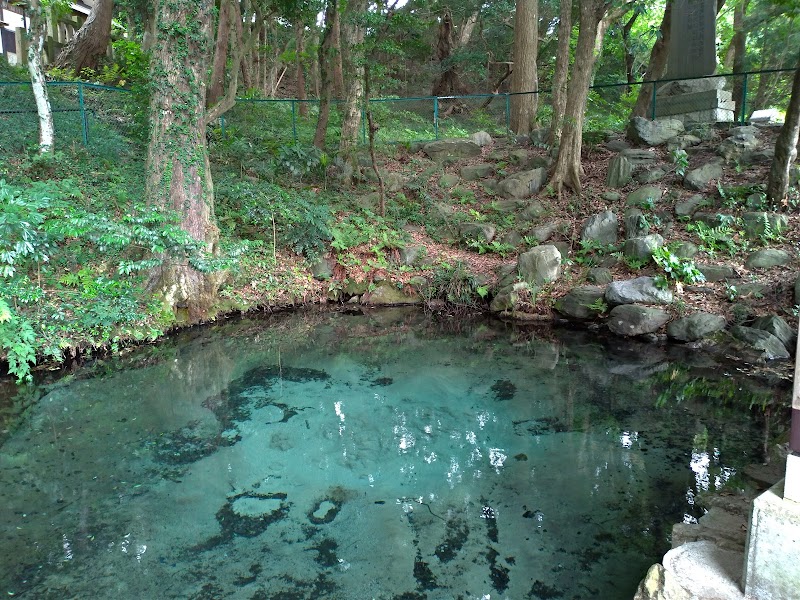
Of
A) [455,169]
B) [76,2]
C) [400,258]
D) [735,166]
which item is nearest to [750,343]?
[735,166]

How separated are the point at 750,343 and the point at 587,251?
11.0ft

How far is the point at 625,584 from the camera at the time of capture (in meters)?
3.59

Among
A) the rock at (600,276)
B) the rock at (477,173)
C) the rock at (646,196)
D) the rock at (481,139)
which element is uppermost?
the rock at (481,139)

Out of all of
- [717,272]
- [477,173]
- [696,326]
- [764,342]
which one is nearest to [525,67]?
[477,173]

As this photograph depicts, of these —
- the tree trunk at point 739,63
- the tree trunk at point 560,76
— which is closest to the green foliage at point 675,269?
the tree trunk at point 560,76

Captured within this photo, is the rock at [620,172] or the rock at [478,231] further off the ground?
the rock at [620,172]

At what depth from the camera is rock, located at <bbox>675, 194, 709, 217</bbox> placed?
1037 cm

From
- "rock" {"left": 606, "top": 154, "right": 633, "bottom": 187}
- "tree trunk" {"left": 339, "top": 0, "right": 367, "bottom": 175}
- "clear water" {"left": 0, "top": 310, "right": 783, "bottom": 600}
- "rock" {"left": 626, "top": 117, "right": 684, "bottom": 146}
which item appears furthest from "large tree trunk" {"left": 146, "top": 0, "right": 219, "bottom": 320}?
"rock" {"left": 626, "top": 117, "right": 684, "bottom": 146}

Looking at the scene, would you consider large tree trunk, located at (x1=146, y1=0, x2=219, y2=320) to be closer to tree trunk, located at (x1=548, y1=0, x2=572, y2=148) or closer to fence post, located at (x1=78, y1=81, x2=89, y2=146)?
fence post, located at (x1=78, y1=81, x2=89, y2=146)

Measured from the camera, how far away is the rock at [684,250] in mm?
9328

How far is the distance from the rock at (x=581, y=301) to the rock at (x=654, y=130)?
4959mm

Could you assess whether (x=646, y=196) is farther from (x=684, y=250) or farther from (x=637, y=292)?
(x=637, y=292)

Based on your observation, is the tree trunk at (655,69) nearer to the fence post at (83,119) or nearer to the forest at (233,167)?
the forest at (233,167)

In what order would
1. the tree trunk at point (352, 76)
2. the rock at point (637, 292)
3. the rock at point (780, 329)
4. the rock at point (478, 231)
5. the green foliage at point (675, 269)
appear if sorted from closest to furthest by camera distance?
the rock at point (780, 329), the rock at point (637, 292), the green foliage at point (675, 269), the rock at point (478, 231), the tree trunk at point (352, 76)
